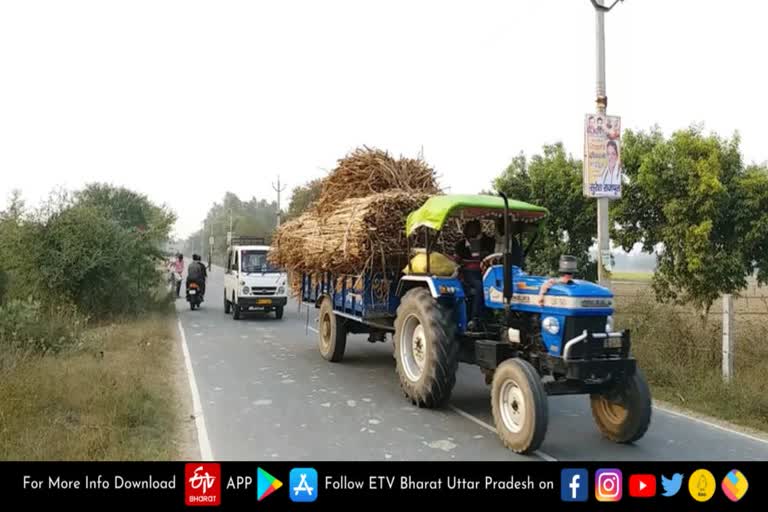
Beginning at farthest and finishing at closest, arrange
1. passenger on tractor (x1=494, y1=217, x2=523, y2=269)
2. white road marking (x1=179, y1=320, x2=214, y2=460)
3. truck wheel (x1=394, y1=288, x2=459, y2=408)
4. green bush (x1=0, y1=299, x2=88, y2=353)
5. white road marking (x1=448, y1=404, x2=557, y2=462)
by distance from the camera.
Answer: green bush (x1=0, y1=299, x2=88, y2=353) < passenger on tractor (x1=494, y1=217, x2=523, y2=269) < truck wheel (x1=394, y1=288, x2=459, y2=408) < white road marking (x1=179, y1=320, x2=214, y2=460) < white road marking (x1=448, y1=404, x2=557, y2=462)

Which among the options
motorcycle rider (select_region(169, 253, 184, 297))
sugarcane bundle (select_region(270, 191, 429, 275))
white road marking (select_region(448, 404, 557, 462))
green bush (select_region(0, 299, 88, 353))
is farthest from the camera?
motorcycle rider (select_region(169, 253, 184, 297))

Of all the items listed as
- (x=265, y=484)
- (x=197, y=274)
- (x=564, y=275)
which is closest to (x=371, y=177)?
(x=564, y=275)

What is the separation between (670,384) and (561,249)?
20.6 ft

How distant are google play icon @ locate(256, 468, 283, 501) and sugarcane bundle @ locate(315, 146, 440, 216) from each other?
579 cm

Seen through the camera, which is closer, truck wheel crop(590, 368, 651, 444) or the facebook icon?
the facebook icon

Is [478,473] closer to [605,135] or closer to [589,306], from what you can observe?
[589,306]

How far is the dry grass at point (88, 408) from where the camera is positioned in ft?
18.4

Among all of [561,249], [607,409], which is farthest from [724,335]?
[561,249]

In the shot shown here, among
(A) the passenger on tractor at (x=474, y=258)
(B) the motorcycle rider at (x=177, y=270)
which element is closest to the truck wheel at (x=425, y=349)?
(A) the passenger on tractor at (x=474, y=258)

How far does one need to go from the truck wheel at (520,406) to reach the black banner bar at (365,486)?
44 centimetres

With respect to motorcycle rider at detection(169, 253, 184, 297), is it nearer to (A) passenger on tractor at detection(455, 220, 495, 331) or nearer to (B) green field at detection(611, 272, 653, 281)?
(B) green field at detection(611, 272, 653, 281)

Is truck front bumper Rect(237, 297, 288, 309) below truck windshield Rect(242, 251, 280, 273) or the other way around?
below

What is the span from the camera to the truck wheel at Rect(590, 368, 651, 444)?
20.6 feet

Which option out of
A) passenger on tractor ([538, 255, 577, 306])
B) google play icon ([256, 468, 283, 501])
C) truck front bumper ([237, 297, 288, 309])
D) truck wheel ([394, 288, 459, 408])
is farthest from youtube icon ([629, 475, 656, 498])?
truck front bumper ([237, 297, 288, 309])
